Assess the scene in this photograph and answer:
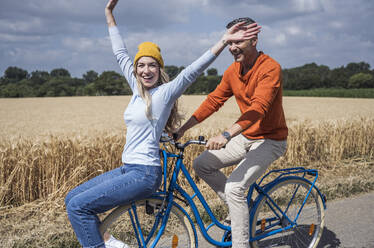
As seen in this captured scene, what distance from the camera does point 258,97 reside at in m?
2.79

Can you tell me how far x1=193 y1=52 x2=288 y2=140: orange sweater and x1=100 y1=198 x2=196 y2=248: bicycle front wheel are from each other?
971 millimetres

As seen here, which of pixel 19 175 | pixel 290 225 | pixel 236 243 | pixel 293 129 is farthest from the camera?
pixel 293 129

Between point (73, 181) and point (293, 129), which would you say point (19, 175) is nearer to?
point (73, 181)

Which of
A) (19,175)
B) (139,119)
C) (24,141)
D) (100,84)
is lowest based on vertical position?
(19,175)

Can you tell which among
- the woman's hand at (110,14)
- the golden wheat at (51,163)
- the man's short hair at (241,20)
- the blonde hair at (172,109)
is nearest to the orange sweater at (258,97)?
the man's short hair at (241,20)

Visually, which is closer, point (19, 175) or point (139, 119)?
point (139, 119)

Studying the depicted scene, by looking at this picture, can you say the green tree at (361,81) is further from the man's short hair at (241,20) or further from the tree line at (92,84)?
the man's short hair at (241,20)

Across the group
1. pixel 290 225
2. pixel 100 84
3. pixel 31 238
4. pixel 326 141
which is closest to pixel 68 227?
pixel 31 238

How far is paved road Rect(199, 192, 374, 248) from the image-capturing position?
3826 mm

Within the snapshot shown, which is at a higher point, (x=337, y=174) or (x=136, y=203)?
(x=136, y=203)

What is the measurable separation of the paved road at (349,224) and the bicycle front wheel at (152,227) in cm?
84

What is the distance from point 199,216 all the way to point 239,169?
0.57m

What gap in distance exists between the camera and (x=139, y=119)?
254 centimetres

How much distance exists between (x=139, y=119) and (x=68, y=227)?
2.18 metres
